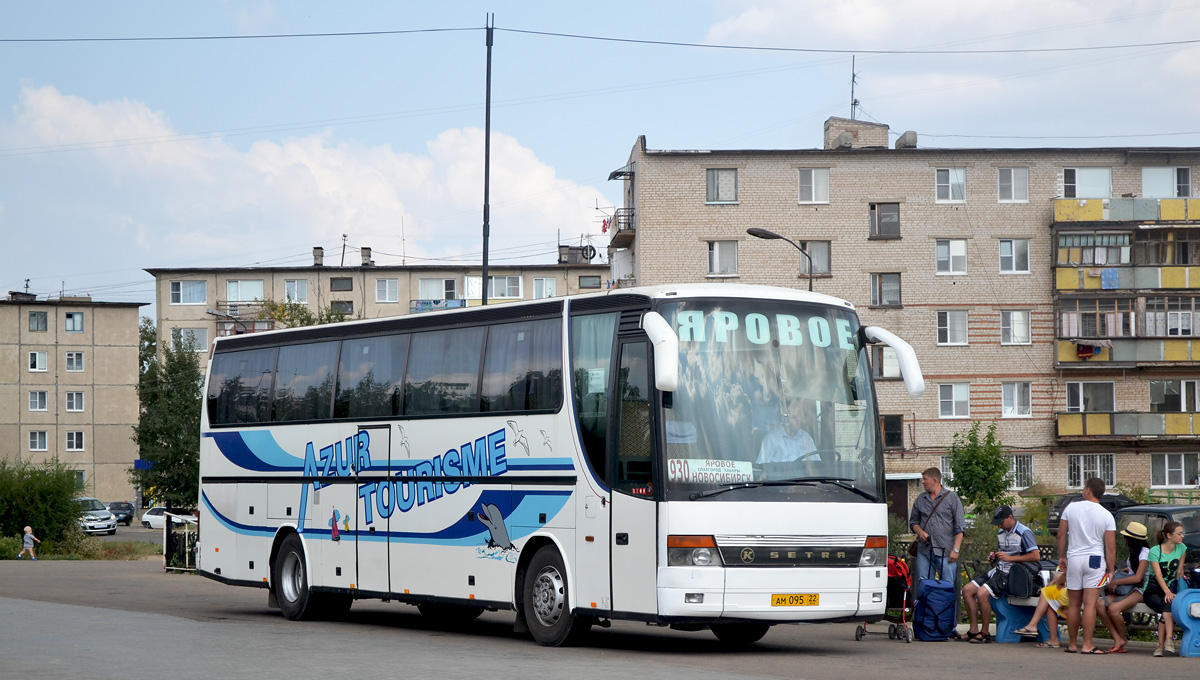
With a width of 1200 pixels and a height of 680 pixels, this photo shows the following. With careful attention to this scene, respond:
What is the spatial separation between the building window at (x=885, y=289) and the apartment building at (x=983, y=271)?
0.23 feet

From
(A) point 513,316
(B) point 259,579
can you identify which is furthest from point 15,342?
(A) point 513,316

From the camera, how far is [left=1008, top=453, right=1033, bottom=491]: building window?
193 feet

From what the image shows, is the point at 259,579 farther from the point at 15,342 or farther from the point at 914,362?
the point at 15,342

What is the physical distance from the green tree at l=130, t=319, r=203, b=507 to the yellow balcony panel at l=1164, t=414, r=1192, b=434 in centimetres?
4154

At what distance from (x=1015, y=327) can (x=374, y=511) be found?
46.4 meters

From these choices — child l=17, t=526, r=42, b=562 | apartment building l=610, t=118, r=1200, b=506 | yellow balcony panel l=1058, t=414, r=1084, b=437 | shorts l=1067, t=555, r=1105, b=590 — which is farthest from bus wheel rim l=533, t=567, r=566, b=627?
yellow balcony panel l=1058, t=414, r=1084, b=437

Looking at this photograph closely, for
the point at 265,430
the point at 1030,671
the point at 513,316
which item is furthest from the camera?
the point at 265,430

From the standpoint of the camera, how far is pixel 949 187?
59500mm

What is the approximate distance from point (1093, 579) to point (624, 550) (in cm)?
488

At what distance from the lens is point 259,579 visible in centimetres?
1991

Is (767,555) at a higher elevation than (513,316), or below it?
below

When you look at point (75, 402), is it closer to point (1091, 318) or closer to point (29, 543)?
point (29, 543)

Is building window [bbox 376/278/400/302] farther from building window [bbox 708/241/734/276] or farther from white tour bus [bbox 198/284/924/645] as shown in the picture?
white tour bus [bbox 198/284/924/645]

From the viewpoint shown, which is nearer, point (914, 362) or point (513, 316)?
point (914, 362)
